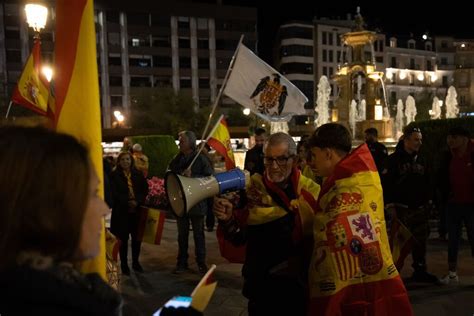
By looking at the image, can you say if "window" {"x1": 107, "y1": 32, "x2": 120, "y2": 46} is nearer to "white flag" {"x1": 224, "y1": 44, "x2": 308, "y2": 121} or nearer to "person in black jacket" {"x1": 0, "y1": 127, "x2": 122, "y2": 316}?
"white flag" {"x1": 224, "y1": 44, "x2": 308, "y2": 121}

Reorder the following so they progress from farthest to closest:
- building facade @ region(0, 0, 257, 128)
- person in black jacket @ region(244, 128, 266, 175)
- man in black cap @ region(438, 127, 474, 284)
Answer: building facade @ region(0, 0, 257, 128)
person in black jacket @ region(244, 128, 266, 175)
man in black cap @ region(438, 127, 474, 284)

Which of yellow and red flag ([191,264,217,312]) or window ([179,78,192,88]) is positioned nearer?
yellow and red flag ([191,264,217,312])

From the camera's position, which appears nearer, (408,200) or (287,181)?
(287,181)

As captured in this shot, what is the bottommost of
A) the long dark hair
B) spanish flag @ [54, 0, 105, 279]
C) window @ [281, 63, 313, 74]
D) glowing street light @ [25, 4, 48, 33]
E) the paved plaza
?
the paved plaza

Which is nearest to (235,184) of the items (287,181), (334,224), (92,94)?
(287,181)

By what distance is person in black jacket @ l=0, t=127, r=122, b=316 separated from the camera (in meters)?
1.16

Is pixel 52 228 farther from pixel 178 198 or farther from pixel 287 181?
pixel 287 181

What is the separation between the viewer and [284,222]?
9.21ft

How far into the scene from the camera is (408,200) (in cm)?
572

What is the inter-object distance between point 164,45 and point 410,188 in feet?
220

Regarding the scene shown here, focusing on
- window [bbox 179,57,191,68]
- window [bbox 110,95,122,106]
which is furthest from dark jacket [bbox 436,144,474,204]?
→ window [bbox 179,57,191,68]

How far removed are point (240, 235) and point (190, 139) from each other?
3.82 metres

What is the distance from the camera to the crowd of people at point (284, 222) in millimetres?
1203

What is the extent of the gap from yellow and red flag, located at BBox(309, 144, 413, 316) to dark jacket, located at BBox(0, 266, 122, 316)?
4.85ft
